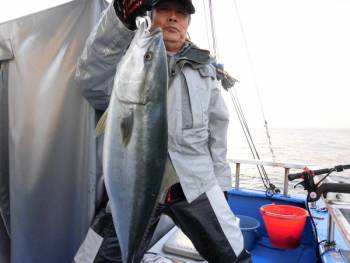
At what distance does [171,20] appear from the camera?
2164 millimetres

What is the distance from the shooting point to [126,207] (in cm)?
144

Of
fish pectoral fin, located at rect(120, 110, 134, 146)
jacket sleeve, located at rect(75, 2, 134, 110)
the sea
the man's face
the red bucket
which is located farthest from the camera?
the sea

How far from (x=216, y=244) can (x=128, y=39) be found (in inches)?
63.2

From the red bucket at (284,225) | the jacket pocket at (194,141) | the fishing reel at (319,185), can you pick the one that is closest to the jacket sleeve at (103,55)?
the jacket pocket at (194,141)

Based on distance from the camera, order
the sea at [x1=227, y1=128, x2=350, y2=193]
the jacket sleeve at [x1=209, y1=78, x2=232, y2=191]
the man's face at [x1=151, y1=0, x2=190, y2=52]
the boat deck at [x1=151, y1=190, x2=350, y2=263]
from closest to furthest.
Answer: the man's face at [x1=151, y1=0, x2=190, y2=52], the jacket sleeve at [x1=209, y1=78, x2=232, y2=191], the boat deck at [x1=151, y1=190, x2=350, y2=263], the sea at [x1=227, y1=128, x2=350, y2=193]

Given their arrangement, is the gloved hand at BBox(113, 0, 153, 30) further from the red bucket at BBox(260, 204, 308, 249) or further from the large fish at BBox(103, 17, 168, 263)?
the red bucket at BBox(260, 204, 308, 249)

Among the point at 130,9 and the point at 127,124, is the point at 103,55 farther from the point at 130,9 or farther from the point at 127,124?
the point at 127,124

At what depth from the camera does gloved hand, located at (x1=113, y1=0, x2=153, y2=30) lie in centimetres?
145

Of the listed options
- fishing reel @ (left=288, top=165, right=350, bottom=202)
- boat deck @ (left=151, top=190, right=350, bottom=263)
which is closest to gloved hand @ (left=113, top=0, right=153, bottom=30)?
boat deck @ (left=151, top=190, right=350, bottom=263)

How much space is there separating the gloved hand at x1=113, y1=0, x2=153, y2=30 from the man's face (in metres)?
0.51

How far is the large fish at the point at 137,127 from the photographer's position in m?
1.36

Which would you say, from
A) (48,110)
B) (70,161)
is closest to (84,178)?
(70,161)

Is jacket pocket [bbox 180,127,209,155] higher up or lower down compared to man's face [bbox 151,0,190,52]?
→ lower down

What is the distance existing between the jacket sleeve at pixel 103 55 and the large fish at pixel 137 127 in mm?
250
